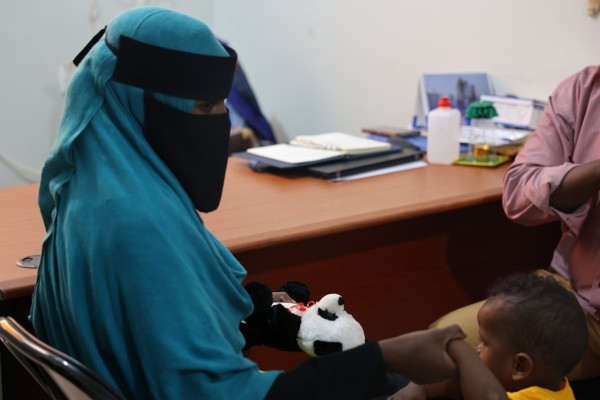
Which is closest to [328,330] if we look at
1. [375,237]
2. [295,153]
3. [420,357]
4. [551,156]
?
[420,357]

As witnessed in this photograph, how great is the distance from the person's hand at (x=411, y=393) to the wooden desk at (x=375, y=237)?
1.43ft

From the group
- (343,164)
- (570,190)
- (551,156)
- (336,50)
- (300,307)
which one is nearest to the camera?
(300,307)

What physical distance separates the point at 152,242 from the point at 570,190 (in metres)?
1.04

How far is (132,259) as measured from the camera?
1078 mm

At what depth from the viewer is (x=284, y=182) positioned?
2.25m

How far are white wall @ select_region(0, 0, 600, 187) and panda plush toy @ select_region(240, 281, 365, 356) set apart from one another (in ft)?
4.54

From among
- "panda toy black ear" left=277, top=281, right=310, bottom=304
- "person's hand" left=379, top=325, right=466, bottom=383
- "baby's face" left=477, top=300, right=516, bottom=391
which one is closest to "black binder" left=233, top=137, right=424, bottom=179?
"panda toy black ear" left=277, top=281, right=310, bottom=304

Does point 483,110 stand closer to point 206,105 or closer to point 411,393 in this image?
point 411,393

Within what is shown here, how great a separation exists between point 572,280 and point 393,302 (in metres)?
0.45

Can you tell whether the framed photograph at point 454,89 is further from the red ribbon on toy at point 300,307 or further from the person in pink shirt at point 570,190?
the red ribbon on toy at point 300,307

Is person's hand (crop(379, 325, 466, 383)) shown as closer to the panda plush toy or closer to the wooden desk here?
the panda plush toy

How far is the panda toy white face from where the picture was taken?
1.37m

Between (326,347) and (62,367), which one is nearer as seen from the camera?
(62,367)

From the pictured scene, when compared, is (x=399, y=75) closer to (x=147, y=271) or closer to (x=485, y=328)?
(x=485, y=328)
